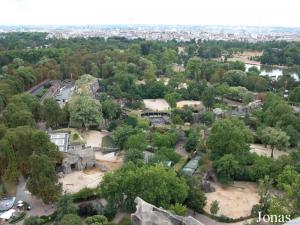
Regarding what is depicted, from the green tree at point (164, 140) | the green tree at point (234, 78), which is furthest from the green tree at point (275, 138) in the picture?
the green tree at point (234, 78)

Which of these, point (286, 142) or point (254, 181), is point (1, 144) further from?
point (286, 142)

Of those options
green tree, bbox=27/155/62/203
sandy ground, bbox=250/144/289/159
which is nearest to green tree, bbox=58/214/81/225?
green tree, bbox=27/155/62/203

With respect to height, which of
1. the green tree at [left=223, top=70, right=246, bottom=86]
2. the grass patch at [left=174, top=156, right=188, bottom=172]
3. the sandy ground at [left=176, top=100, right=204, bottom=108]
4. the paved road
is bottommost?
the paved road

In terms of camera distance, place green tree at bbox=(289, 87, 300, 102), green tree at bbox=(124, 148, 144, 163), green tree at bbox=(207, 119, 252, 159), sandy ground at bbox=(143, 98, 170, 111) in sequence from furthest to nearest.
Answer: sandy ground at bbox=(143, 98, 170, 111) → green tree at bbox=(289, 87, 300, 102) → green tree at bbox=(207, 119, 252, 159) → green tree at bbox=(124, 148, 144, 163)

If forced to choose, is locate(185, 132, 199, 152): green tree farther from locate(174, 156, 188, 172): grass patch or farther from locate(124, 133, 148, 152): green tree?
locate(124, 133, 148, 152): green tree

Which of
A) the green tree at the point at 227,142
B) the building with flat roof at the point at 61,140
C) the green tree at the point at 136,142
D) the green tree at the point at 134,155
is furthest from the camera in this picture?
the building with flat roof at the point at 61,140

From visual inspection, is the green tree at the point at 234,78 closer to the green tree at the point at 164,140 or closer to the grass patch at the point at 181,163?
the green tree at the point at 164,140
